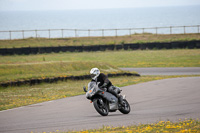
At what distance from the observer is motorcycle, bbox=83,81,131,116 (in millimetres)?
Result: 10719

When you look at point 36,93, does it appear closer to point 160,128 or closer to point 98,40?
point 160,128

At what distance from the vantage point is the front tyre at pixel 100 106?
10733 millimetres

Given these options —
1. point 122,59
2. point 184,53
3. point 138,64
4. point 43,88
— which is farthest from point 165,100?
point 184,53

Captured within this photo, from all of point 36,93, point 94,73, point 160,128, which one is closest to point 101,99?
point 94,73

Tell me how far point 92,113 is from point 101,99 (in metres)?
Answer: 1.03

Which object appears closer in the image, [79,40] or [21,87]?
[21,87]

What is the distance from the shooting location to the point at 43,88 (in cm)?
1988

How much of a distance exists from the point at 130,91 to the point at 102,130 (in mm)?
8597

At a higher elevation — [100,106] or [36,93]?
[100,106]

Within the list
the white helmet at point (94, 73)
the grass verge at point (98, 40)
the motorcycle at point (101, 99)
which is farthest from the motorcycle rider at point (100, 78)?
the grass verge at point (98, 40)

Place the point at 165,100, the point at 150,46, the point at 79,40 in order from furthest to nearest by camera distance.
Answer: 1. the point at 79,40
2. the point at 150,46
3. the point at 165,100

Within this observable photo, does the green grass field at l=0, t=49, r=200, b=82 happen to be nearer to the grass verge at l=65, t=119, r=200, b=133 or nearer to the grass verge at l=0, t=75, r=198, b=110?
the grass verge at l=0, t=75, r=198, b=110

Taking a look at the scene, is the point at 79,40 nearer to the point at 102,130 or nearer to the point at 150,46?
the point at 150,46

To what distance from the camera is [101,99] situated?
10.9 m
